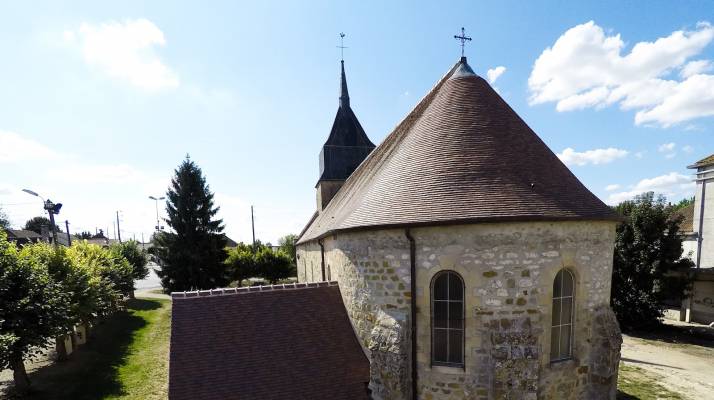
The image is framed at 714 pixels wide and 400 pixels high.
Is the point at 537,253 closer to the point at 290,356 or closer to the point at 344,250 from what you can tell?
the point at 344,250

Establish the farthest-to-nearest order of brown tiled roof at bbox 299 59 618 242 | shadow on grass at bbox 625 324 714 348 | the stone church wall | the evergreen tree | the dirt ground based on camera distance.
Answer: the evergreen tree < shadow on grass at bbox 625 324 714 348 < the dirt ground < brown tiled roof at bbox 299 59 618 242 < the stone church wall

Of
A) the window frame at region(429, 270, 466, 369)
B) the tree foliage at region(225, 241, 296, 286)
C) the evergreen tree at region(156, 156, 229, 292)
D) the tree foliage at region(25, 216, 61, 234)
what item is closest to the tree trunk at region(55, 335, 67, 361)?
the evergreen tree at region(156, 156, 229, 292)

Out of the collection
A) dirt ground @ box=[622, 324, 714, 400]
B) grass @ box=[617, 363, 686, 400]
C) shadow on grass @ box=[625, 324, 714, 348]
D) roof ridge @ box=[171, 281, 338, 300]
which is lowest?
shadow on grass @ box=[625, 324, 714, 348]

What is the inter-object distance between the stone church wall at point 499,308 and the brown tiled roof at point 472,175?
0.39 m

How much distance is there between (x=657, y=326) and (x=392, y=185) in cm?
2123

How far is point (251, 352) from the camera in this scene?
822 centimetres

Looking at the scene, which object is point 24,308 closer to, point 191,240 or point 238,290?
point 238,290

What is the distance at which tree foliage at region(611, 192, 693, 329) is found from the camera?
1914 centimetres

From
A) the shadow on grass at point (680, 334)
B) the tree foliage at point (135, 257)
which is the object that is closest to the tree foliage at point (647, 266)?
the shadow on grass at point (680, 334)

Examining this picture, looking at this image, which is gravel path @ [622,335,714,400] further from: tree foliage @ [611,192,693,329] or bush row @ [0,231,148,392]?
bush row @ [0,231,148,392]

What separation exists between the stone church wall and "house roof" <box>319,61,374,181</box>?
591 inches

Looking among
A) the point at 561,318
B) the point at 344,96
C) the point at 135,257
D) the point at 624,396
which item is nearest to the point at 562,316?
the point at 561,318

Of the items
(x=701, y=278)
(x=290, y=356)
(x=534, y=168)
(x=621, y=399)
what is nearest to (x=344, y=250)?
(x=290, y=356)

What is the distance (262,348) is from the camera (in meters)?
8.34
